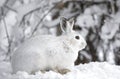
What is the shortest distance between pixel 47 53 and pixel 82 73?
345 millimetres

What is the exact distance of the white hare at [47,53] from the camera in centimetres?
427

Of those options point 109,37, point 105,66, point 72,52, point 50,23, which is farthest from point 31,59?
point 109,37

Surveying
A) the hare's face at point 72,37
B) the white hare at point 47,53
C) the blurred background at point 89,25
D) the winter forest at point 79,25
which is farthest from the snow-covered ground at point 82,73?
the blurred background at point 89,25

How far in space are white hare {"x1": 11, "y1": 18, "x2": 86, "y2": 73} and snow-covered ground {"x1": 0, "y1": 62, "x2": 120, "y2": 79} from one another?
8cm

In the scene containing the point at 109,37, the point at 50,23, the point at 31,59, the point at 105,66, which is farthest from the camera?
the point at 109,37

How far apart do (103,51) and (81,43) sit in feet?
12.5

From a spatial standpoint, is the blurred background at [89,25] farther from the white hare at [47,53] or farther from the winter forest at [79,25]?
the white hare at [47,53]

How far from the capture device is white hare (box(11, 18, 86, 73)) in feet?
14.0

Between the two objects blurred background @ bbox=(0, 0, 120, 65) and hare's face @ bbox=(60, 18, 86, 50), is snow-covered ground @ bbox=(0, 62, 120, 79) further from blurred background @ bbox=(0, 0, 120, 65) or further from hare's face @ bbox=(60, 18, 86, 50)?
blurred background @ bbox=(0, 0, 120, 65)

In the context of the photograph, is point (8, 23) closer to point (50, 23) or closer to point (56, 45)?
point (50, 23)

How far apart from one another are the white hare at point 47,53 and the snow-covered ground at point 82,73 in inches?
3.3

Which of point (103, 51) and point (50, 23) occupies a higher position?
point (50, 23)

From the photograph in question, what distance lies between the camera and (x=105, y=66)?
4613mm

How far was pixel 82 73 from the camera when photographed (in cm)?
430
